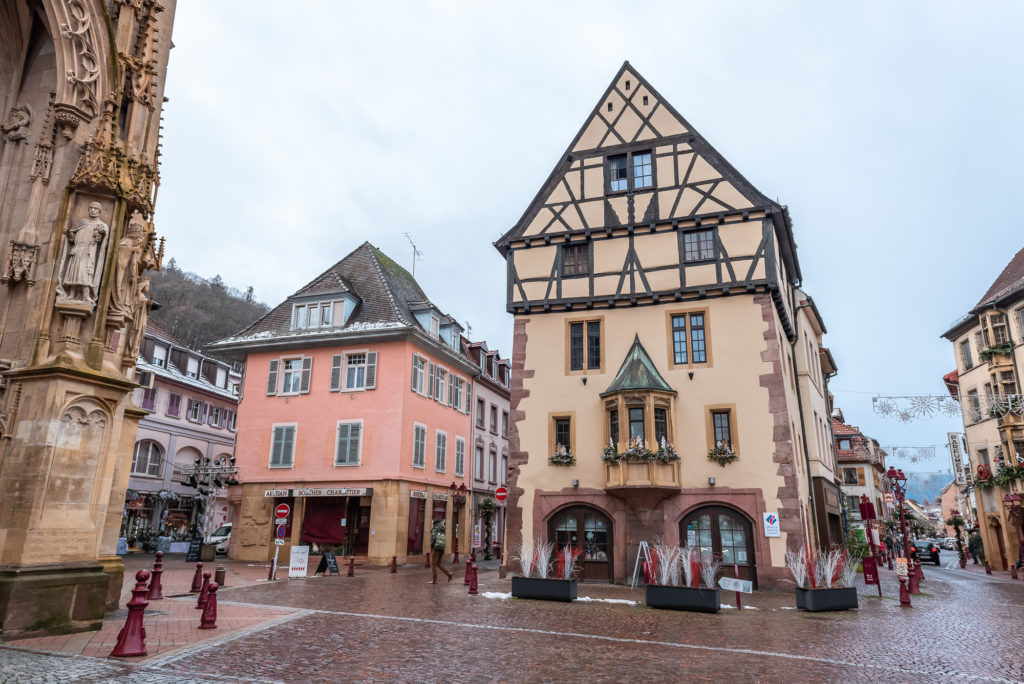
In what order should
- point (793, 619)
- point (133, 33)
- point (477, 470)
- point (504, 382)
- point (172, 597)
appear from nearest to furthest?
point (133, 33) → point (793, 619) → point (172, 597) → point (477, 470) → point (504, 382)

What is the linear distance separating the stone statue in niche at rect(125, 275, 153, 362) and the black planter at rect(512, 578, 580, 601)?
9355mm

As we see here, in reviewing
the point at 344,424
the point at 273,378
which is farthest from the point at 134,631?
the point at 273,378

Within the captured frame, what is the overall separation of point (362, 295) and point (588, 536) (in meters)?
16.7

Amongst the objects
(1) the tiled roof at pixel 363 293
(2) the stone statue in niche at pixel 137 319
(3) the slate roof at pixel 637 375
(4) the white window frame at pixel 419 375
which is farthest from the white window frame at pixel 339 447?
(2) the stone statue in niche at pixel 137 319

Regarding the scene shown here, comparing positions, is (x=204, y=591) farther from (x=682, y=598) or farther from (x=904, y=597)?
(x=904, y=597)

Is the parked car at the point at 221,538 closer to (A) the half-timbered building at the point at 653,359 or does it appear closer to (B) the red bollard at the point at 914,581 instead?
(A) the half-timbered building at the point at 653,359

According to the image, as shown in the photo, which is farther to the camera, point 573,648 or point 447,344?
point 447,344

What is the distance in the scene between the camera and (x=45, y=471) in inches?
380

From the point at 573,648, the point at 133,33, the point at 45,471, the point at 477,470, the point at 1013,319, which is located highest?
the point at 1013,319

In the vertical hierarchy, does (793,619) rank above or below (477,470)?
below

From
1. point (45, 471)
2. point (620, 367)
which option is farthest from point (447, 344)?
point (45, 471)

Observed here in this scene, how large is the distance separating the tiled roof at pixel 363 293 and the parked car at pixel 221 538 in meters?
9.56

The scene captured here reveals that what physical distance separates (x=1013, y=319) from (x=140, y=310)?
37.3 meters

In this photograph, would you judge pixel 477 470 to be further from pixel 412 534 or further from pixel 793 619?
pixel 793 619
